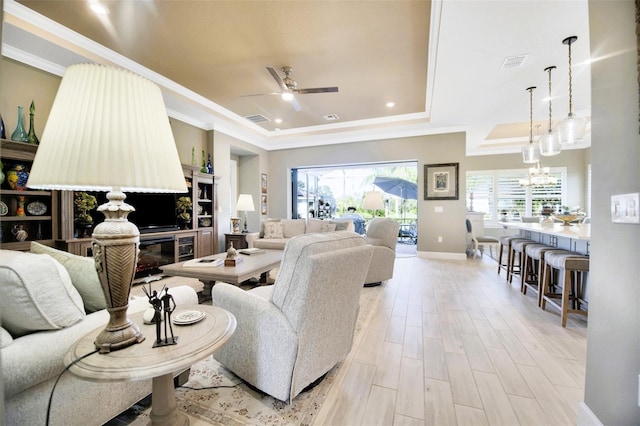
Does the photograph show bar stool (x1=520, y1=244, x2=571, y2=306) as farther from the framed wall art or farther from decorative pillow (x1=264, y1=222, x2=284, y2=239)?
decorative pillow (x1=264, y1=222, x2=284, y2=239)

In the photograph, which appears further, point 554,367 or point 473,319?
point 473,319

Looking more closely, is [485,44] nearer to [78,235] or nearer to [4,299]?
[4,299]

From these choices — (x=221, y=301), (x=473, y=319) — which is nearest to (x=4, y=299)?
(x=221, y=301)

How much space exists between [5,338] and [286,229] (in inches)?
184

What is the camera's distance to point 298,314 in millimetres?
1329

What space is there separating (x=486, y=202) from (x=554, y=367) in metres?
6.86

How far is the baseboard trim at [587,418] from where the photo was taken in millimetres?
1149

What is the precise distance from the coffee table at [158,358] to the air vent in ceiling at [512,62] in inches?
154

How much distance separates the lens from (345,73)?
3771mm

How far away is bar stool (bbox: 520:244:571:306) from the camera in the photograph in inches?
112

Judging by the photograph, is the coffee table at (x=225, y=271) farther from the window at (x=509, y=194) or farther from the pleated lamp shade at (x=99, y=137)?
the window at (x=509, y=194)

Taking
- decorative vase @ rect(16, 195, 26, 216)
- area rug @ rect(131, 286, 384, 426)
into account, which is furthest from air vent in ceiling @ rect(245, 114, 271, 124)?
area rug @ rect(131, 286, 384, 426)

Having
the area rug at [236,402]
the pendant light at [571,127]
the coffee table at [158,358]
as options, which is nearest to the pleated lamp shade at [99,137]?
the coffee table at [158,358]

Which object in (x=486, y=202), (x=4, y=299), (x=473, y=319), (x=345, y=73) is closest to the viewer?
(x=4, y=299)
